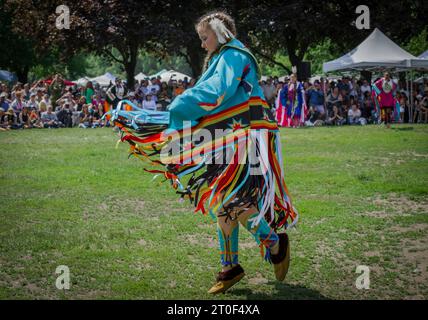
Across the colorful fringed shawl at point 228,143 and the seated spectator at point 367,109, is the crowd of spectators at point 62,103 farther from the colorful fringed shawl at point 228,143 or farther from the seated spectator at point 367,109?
the colorful fringed shawl at point 228,143

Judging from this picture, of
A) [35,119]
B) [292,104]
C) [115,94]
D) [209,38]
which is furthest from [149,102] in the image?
[209,38]

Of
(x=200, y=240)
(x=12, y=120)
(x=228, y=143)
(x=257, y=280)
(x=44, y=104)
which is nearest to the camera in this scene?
(x=228, y=143)

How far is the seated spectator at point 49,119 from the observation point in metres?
20.4

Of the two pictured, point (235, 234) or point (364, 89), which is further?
point (364, 89)

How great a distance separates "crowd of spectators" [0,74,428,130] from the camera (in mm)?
20188

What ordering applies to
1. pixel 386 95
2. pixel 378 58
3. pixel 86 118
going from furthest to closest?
pixel 86 118
pixel 378 58
pixel 386 95

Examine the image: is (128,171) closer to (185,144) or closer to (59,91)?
(185,144)

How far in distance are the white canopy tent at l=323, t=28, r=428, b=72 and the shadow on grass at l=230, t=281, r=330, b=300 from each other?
16.4 meters

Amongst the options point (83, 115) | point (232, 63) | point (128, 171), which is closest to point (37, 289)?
point (232, 63)

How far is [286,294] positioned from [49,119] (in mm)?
17892

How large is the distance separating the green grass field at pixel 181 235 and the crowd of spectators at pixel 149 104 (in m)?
10.6

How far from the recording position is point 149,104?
69.5 feet

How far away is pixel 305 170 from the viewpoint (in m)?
9.12

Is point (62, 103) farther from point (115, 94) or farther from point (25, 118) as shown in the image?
point (115, 94)
